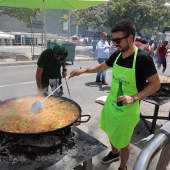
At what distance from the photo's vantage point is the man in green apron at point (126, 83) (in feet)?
7.48

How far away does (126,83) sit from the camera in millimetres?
2396

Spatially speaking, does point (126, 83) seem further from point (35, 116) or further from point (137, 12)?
point (137, 12)

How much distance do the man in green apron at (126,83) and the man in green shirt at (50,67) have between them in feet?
4.12

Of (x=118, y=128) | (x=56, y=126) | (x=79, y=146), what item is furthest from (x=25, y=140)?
(x=118, y=128)

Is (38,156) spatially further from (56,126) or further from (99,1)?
(99,1)

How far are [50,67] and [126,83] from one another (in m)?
2.03

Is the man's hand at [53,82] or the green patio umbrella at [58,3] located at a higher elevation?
the green patio umbrella at [58,3]

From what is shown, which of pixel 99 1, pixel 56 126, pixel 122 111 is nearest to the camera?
pixel 56 126

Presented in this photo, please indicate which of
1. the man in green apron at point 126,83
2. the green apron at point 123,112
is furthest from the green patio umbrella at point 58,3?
the green apron at point 123,112

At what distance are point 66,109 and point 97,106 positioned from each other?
2931 mm

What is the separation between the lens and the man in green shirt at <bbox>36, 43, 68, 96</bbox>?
11.6ft

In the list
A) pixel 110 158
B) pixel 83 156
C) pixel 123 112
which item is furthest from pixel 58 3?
pixel 83 156

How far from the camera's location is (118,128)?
2.50m

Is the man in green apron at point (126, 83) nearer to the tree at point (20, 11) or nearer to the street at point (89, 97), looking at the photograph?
the street at point (89, 97)
